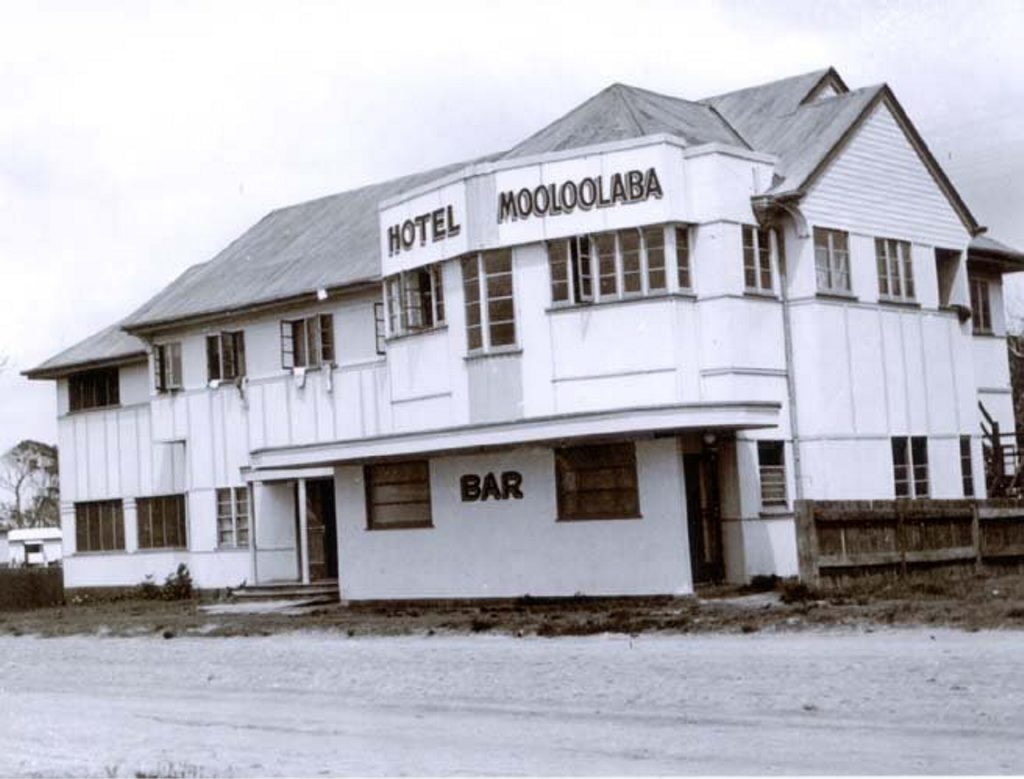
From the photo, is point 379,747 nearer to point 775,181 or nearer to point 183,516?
point 775,181

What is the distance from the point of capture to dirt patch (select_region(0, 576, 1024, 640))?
63.0ft

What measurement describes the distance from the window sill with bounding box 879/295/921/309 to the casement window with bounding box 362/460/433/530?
29.7 ft

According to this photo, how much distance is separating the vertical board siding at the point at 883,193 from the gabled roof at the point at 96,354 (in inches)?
724

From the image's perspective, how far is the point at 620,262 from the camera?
2652cm

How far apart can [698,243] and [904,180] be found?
20.3 ft

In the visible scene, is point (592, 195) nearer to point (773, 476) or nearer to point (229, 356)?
point (773, 476)

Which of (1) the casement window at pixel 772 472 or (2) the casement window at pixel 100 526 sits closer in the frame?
(1) the casement window at pixel 772 472

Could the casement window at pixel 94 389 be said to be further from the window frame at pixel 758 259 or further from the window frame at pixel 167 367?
the window frame at pixel 758 259

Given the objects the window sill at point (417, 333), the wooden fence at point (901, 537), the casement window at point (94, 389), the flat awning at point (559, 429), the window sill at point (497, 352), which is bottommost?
the wooden fence at point (901, 537)

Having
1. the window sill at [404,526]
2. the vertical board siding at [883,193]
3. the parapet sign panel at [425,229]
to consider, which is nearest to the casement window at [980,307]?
the vertical board siding at [883,193]

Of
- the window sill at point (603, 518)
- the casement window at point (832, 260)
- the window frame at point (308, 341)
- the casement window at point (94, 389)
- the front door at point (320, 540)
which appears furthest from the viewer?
the casement window at point (94, 389)

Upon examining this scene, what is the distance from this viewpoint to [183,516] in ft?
126

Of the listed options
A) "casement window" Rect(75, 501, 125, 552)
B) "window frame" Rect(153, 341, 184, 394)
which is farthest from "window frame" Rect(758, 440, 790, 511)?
"casement window" Rect(75, 501, 125, 552)

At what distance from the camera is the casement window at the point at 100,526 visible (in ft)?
134
